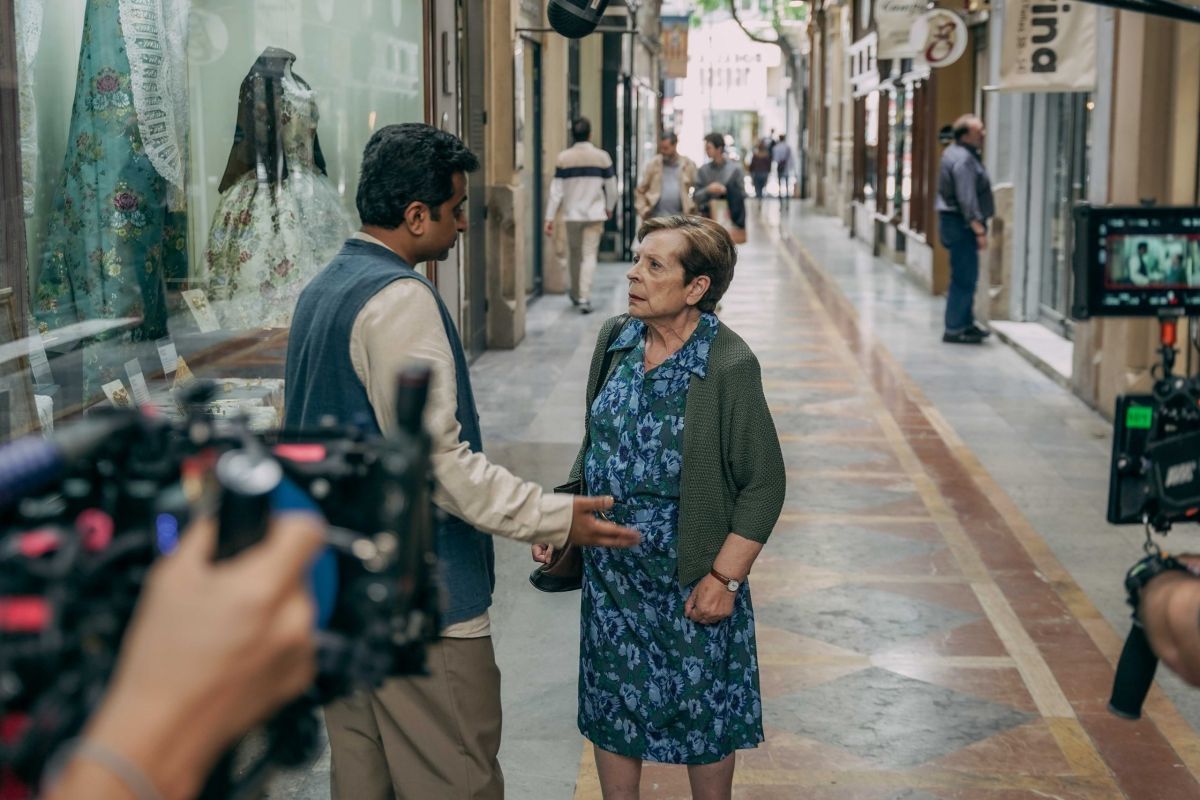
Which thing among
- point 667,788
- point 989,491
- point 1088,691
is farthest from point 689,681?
point 989,491

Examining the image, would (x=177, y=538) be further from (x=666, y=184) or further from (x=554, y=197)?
(x=666, y=184)

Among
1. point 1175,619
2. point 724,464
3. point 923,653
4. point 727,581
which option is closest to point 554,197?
point 923,653

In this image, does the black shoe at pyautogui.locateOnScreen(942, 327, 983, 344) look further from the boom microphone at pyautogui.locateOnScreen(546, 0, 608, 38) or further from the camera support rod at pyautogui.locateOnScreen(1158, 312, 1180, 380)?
the camera support rod at pyautogui.locateOnScreen(1158, 312, 1180, 380)

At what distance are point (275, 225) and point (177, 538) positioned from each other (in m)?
5.01

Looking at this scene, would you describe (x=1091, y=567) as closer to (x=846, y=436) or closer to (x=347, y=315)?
(x=846, y=436)

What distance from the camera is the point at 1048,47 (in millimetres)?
11977

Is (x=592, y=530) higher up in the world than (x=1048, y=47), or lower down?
lower down

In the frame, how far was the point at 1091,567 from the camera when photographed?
22.9 feet

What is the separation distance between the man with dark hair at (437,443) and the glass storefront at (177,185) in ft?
5.44

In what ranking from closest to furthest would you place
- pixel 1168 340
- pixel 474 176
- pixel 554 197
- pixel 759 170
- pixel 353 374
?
pixel 1168 340 → pixel 353 374 → pixel 474 176 → pixel 554 197 → pixel 759 170

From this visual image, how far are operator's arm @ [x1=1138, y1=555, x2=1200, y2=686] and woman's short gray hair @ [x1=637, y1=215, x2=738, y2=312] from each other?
1680mm

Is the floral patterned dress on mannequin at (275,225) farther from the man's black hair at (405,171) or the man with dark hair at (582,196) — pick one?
the man with dark hair at (582,196)

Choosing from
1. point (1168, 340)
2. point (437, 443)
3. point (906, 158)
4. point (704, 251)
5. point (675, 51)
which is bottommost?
point (437, 443)

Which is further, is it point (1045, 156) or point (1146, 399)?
point (1045, 156)
